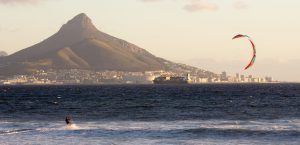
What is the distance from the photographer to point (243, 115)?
336 feet

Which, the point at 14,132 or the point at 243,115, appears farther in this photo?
the point at 243,115

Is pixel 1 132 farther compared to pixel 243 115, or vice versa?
pixel 243 115

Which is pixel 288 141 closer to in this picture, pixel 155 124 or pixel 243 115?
pixel 155 124

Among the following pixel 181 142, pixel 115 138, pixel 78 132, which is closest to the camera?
pixel 181 142

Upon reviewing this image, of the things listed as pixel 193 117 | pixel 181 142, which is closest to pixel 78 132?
pixel 181 142

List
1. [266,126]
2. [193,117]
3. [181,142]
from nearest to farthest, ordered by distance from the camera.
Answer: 1. [181,142]
2. [266,126]
3. [193,117]

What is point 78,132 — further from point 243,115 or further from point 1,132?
point 243,115

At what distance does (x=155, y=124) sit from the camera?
267ft

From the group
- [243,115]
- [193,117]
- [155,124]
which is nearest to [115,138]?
[155,124]

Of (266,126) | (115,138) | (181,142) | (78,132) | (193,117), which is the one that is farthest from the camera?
(193,117)

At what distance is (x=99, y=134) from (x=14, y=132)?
31.9ft

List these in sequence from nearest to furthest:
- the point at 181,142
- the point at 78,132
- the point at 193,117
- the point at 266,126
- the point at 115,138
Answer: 1. the point at 181,142
2. the point at 115,138
3. the point at 78,132
4. the point at 266,126
5. the point at 193,117

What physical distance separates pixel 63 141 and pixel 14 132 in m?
11.0

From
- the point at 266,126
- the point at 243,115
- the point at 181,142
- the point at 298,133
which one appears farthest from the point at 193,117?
the point at 181,142
